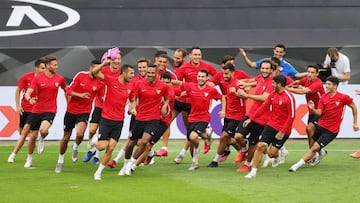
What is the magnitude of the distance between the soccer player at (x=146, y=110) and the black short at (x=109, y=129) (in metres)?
0.51

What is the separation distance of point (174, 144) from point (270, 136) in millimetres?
8275

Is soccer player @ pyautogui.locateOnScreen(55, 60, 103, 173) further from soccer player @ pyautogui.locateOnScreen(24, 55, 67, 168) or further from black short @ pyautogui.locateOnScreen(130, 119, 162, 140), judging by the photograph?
black short @ pyautogui.locateOnScreen(130, 119, 162, 140)

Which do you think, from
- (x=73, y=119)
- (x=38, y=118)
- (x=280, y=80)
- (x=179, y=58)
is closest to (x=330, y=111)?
(x=280, y=80)

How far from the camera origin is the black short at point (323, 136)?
21.6 meters

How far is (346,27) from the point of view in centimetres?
3209

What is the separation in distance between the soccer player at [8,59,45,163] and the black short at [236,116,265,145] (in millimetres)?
5138

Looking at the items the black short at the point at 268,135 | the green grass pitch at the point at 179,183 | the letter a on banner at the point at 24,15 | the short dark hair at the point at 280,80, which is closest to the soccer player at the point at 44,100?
the green grass pitch at the point at 179,183

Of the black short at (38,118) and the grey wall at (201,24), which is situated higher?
the grey wall at (201,24)

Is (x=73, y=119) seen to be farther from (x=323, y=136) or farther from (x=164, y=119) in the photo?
(x=323, y=136)

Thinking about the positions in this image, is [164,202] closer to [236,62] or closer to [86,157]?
[86,157]

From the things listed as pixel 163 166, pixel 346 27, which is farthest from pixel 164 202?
pixel 346 27

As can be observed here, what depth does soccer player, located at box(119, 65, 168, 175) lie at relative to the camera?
20.4m

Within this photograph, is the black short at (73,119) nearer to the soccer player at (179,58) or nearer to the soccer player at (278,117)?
the soccer player at (179,58)

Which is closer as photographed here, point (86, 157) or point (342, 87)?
point (86, 157)
